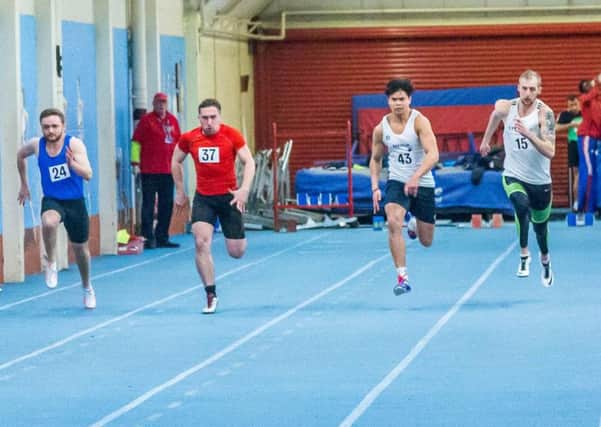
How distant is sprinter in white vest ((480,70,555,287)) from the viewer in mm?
16594

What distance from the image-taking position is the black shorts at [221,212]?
1563 cm

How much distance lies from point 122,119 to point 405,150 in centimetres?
955

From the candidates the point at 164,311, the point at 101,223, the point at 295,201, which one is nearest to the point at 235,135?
the point at 164,311

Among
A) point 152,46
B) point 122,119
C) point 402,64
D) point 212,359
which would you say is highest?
point 152,46

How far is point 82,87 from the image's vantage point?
75.3 ft

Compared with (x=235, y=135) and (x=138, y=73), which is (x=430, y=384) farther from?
(x=138, y=73)

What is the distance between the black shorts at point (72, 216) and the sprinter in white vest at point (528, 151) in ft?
12.8

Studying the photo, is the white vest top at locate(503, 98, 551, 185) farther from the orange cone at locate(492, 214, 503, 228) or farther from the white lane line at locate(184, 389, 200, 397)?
the orange cone at locate(492, 214, 503, 228)

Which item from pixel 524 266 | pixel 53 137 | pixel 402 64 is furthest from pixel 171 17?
pixel 53 137

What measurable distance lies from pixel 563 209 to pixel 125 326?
18954mm

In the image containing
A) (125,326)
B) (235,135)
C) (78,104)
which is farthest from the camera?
(78,104)

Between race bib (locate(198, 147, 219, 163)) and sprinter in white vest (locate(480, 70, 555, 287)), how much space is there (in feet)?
9.14

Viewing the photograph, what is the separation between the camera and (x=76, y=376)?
11602 mm

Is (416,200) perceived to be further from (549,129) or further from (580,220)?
(580,220)
